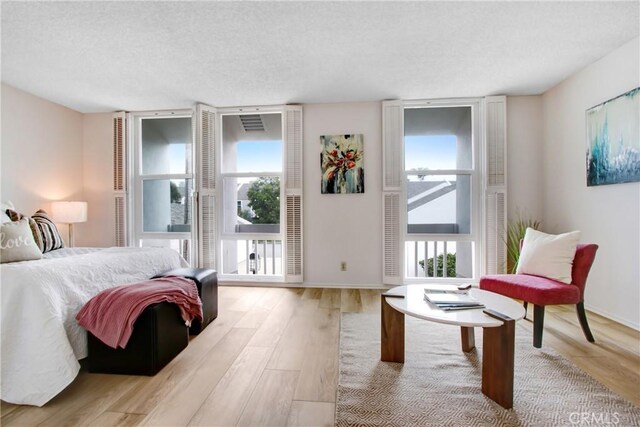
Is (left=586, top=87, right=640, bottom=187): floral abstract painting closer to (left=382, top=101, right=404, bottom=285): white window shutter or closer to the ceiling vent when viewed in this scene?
(left=382, top=101, right=404, bottom=285): white window shutter

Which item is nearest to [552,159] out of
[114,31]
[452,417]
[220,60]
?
[452,417]

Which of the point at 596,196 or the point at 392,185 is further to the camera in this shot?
the point at 392,185

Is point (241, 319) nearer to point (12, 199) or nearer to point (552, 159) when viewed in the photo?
point (12, 199)

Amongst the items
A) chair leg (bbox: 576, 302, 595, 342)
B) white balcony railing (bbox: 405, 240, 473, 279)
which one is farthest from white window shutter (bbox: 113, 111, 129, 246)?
chair leg (bbox: 576, 302, 595, 342)

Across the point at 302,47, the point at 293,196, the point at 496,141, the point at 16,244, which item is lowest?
the point at 16,244

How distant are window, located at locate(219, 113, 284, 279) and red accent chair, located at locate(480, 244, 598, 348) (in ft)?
8.73

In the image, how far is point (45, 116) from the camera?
3.47 meters

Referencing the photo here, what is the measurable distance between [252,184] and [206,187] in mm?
597

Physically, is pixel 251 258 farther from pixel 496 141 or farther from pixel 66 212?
pixel 496 141

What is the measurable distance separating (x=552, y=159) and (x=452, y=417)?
3266 mm

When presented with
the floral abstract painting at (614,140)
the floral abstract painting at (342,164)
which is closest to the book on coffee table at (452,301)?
the floral abstract painting at (614,140)

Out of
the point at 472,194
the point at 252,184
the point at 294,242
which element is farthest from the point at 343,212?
the point at 472,194

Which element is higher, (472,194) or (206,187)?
(206,187)

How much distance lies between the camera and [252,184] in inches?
155
